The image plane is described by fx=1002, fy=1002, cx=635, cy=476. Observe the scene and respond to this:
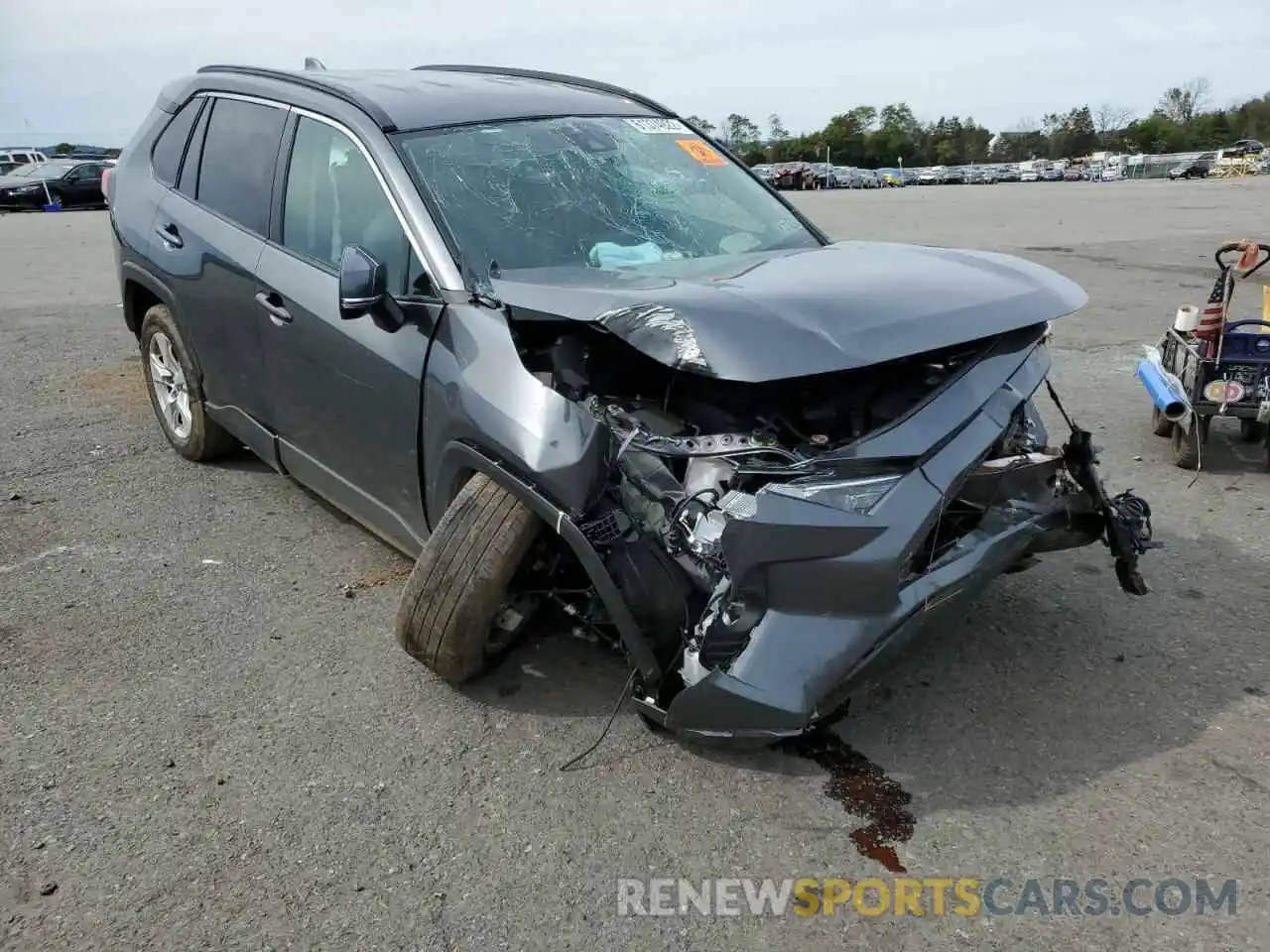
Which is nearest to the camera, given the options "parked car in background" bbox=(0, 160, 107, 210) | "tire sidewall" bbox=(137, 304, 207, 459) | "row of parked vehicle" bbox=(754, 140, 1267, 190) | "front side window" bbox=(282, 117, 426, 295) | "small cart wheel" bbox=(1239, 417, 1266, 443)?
"front side window" bbox=(282, 117, 426, 295)

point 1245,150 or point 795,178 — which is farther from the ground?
point 1245,150

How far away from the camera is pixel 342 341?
11.5 feet

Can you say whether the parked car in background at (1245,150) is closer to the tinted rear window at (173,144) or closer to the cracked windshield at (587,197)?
the cracked windshield at (587,197)

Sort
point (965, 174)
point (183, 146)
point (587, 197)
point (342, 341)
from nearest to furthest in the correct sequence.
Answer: point (342, 341) < point (587, 197) < point (183, 146) < point (965, 174)

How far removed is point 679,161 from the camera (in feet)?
13.8

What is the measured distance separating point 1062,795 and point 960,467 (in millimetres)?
950

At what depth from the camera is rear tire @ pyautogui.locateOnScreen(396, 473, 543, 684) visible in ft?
9.59

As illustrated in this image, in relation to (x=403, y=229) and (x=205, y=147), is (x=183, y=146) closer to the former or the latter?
(x=205, y=147)

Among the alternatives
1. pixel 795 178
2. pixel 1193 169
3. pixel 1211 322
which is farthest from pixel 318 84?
pixel 1193 169

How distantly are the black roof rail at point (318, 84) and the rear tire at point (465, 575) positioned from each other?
1489mm

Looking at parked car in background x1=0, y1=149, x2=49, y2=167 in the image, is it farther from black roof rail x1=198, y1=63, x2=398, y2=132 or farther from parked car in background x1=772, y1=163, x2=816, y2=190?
black roof rail x1=198, y1=63, x2=398, y2=132

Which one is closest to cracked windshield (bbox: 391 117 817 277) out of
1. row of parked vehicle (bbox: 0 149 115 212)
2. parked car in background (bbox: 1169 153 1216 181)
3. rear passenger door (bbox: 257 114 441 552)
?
rear passenger door (bbox: 257 114 441 552)

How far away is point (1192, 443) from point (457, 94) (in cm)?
407

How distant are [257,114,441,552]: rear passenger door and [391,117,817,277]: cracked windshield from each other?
245 millimetres
